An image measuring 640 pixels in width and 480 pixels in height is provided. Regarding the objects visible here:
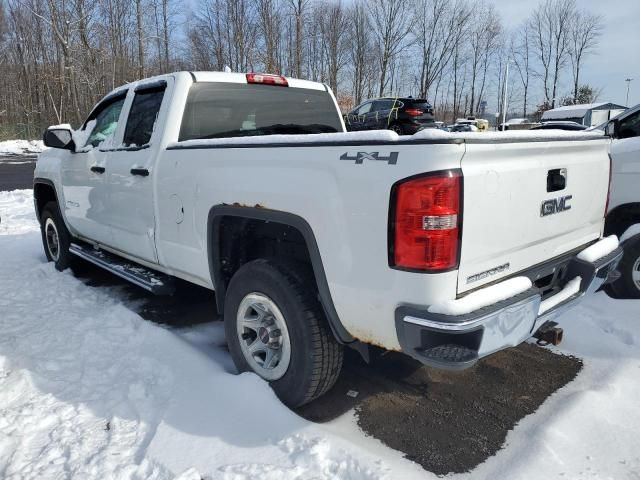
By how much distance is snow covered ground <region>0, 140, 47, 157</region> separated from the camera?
91.7 ft

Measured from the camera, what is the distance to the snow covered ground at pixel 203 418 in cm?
235

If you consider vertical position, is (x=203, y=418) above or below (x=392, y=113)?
below

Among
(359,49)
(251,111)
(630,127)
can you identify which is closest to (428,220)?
(251,111)

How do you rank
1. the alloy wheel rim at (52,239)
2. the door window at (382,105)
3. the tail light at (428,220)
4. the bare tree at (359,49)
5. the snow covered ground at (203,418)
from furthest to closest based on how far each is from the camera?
the bare tree at (359,49) < the door window at (382,105) < the alloy wheel rim at (52,239) < the snow covered ground at (203,418) < the tail light at (428,220)

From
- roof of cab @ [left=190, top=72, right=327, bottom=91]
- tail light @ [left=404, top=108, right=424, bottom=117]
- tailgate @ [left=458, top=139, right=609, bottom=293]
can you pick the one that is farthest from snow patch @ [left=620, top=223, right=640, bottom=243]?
tail light @ [left=404, top=108, right=424, bottom=117]

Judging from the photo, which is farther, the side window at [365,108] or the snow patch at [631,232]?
the side window at [365,108]

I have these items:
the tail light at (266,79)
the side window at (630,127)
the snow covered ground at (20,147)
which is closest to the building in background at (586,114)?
the side window at (630,127)

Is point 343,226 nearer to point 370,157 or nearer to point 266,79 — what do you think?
point 370,157

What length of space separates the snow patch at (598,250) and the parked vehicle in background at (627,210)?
125 cm

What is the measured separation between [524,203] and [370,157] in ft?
2.83

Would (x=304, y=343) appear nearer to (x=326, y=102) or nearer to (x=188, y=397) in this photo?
(x=188, y=397)

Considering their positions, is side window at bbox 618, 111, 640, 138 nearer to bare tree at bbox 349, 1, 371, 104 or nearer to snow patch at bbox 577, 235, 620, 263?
snow patch at bbox 577, 235, 620, 263

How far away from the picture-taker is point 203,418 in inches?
108

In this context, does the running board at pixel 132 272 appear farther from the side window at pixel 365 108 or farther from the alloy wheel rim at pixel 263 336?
the side window at pixel 365 108
